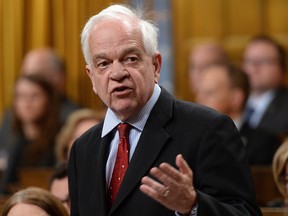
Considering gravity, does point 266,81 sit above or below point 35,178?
above

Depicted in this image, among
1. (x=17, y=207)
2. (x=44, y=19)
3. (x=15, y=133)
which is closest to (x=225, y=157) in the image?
(x=17, y=207)

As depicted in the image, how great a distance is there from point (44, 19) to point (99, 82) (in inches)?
207

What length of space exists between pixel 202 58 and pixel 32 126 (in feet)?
5.12

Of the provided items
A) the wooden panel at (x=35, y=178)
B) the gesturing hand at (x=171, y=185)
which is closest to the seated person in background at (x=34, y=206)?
the gesturing hand at (x=171, y=185)

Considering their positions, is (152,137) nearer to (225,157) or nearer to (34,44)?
(225,157)

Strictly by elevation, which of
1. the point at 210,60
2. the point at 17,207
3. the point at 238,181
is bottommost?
the point at 210,60

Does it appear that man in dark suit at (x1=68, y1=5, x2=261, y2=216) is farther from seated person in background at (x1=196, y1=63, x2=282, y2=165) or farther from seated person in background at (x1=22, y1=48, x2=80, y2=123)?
seated person in background at (x1=22, y1=48, x2=80, y2=123)

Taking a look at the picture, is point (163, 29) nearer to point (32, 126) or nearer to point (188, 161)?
point (32, 126)

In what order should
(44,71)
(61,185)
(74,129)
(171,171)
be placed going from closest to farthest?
(171,171)
(61,185)
(74,129)
(44,71)

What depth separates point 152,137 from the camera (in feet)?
8.82

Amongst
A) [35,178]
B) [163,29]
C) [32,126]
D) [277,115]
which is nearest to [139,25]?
[35,178]

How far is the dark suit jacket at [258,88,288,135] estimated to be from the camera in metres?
6.71

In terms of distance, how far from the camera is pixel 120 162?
9.00ft

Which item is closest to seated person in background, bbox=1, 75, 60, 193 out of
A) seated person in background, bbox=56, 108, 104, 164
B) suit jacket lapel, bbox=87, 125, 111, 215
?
seated person in background, bbox=56, 108, 104, 164
